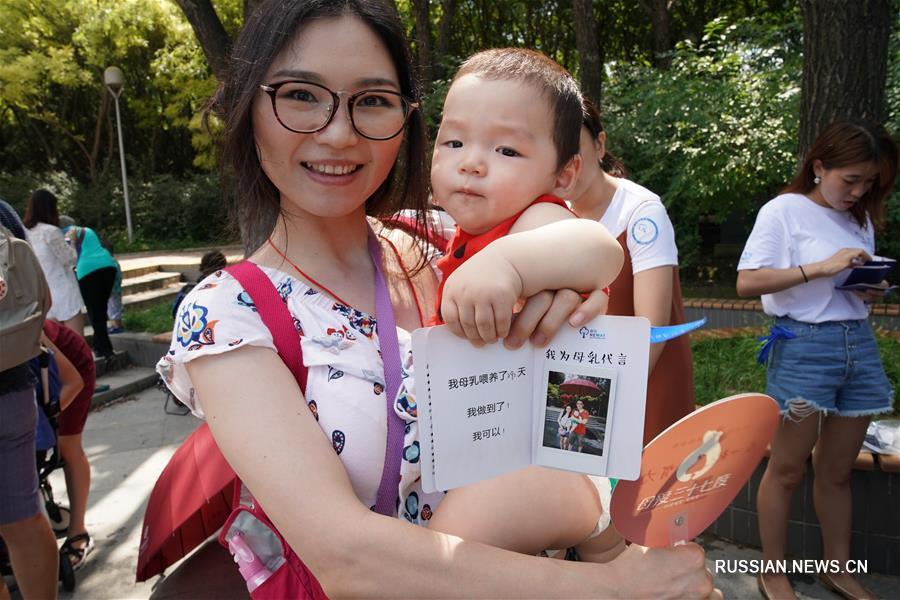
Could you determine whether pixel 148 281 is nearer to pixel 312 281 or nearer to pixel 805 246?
pixel 805 246

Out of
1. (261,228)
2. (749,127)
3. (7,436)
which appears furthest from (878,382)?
(749,127)

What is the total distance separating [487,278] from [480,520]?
1.29ft

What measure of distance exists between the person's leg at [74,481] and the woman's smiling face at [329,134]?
3.10m

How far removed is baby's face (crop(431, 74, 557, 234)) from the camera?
4.26ft

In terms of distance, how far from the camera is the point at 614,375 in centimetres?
105

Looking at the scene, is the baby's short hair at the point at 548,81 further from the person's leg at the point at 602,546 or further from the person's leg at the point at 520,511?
the person's leg at the point at 602,546

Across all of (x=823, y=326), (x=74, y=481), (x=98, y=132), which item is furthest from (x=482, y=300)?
(x=98, y=132)

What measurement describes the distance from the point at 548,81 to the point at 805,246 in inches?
87.1

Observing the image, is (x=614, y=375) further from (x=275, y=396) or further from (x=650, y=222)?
(x=650, y=222)

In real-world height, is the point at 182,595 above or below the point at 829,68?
below

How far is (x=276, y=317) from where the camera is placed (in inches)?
49.4

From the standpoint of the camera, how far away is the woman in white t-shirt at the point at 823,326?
9.76 ft


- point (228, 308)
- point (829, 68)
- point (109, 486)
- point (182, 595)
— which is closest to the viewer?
point (228, 308)

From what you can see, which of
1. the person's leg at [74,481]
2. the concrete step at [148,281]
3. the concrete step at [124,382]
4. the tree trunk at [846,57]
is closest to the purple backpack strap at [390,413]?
the person's leg at [74,481]
